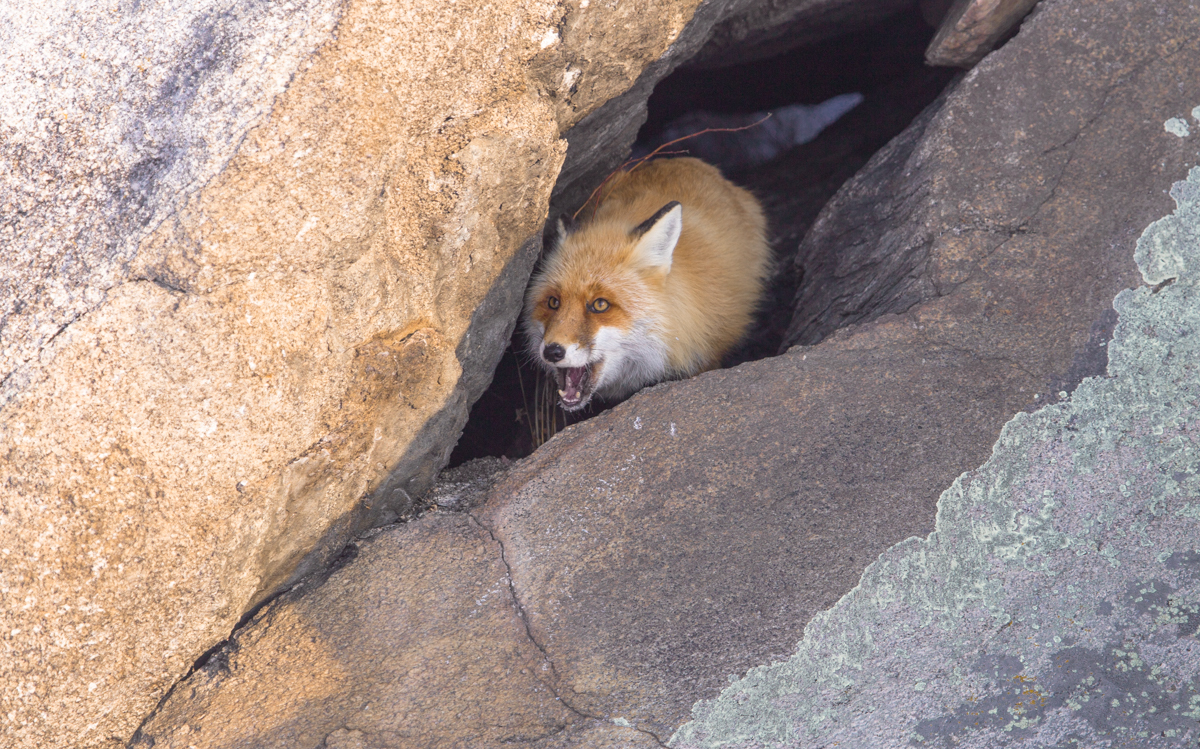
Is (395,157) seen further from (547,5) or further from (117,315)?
(117,315)

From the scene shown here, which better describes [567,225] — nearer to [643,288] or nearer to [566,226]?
[566,226]

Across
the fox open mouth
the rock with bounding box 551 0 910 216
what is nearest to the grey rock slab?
the fox open mouth

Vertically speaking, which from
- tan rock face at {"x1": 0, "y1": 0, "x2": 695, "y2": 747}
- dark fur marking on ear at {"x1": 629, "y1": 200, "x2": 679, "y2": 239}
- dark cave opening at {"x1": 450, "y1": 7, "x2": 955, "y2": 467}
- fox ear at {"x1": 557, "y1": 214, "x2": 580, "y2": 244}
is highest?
tan rock face at {"x1": 0, "y1": 0, "x2": 695, "y2": 747}

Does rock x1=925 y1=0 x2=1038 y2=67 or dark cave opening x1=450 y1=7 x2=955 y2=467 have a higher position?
rock x1=925 y1=0 x2=1038 y2=67

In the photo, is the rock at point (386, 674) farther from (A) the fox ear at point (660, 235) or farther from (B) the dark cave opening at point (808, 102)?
(B) the dark cave opening at point (808, 102)

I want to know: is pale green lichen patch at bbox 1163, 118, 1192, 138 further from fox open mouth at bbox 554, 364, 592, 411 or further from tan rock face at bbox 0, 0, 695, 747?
fox open mouth at bbox 554, 364, 592, 411

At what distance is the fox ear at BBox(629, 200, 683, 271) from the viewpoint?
293 centimetres

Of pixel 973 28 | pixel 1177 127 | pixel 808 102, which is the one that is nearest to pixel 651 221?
pixel 973 28

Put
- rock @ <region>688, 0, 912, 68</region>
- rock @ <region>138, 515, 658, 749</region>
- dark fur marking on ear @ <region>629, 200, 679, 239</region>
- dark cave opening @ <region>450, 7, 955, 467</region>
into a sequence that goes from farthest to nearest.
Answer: dark cave opening @ <region>450, 7, 955, 467</region>, rock @ <region>688, 0, 912, 68</region>, dark fur marking on ear @ <region>629, 200, 679, 239</region>, rock @ <region>138, 515, 658, 749</region>

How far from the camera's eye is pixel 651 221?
9.70 ft

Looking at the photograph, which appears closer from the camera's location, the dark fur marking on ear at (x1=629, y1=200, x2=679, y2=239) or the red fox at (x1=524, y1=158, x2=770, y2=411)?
the dark fur marking on ear at (x1=629, y1=200, x2=679, y2=239)

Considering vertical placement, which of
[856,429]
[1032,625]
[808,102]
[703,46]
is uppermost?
[703,46]

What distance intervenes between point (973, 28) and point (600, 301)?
5.56 feet

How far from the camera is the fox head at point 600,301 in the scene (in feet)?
10.00
